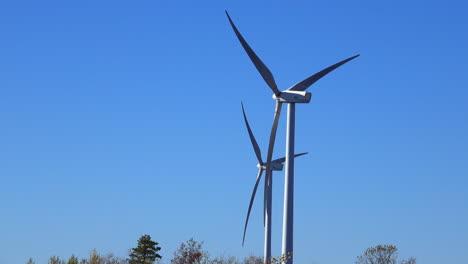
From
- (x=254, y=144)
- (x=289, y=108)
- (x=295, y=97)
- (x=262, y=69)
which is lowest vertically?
(x=289, y=108)

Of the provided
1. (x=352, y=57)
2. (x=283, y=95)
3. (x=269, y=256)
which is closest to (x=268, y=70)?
(x=283, y=95)

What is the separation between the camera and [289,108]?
57.6 metres

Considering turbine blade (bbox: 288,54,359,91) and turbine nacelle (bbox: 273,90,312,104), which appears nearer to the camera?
turbine nacelle (bbox: 273,90,312,104)

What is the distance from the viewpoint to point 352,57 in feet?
193

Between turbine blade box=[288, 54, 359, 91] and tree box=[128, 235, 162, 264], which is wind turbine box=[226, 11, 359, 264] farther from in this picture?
tree box=[128, 235, 162, 264]

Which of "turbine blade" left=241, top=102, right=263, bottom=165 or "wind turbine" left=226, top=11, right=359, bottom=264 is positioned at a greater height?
"turbine blade" left=241, top=102, right=263, bottom=165

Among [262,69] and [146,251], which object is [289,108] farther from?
[146,251]

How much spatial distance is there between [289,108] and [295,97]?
1052 millimetres

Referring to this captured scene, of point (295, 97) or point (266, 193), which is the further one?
point (266, 193)

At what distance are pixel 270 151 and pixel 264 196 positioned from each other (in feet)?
42.1

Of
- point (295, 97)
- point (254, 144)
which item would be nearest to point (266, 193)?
point (254, 144)

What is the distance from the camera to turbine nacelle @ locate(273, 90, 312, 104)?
190 feet

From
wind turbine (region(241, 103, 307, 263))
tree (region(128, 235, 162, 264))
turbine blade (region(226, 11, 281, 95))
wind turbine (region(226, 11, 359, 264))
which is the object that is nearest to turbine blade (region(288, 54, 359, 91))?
wind turbine (region(226, 11, 359, 264))

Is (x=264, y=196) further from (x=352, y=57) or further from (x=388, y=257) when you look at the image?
(x=388, y=257)
